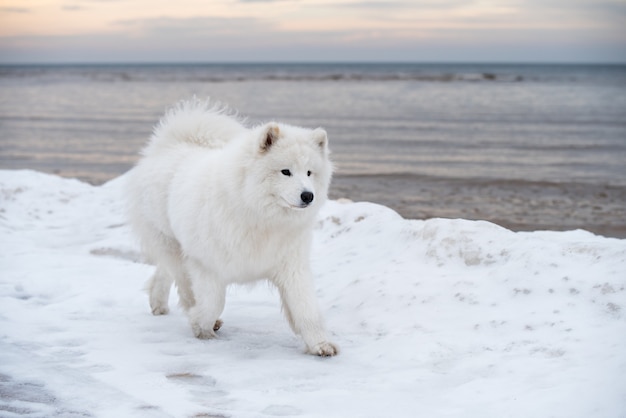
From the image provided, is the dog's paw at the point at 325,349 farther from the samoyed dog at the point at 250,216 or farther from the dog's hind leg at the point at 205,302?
the dog's hind leg at the point at 205,302

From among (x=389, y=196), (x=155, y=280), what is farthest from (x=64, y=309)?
(x=389, y=196)

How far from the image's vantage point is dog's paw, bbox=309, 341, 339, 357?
4.79m

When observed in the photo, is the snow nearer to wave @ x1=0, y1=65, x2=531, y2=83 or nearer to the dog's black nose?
the dog's black nose

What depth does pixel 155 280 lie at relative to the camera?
243 inches

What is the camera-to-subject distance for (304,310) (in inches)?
197

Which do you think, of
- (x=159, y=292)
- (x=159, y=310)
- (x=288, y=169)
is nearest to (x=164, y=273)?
(x=159, y=292)

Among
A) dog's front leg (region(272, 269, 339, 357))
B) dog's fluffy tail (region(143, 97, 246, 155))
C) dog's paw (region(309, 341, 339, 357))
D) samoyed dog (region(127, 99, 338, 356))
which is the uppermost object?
dog's fluffy tail (region(143, 97, 246, 155))

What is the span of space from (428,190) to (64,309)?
32.8 feet

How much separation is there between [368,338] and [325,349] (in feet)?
1.66

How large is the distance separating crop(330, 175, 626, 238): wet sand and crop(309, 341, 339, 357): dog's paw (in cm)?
716

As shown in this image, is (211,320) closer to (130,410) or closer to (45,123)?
(130,410)

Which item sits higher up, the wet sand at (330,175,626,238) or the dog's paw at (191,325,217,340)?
the dog's paw at (191,325,217,340)

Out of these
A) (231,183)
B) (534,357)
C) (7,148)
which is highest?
(231,183)

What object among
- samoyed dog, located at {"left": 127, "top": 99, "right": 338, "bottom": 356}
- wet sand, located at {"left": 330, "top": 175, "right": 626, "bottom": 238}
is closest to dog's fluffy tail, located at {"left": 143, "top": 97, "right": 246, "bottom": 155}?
samoyed dog, located at {"left": 127, "top": 99, "right": 338, "bottom": 356}
